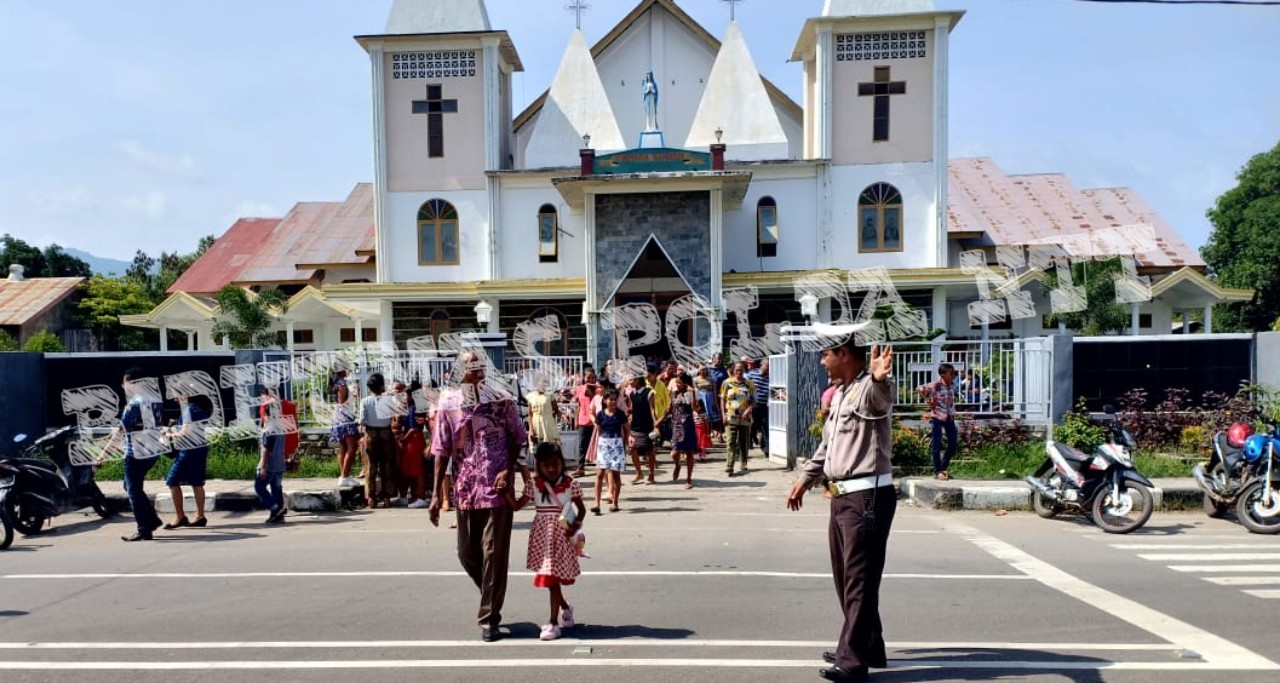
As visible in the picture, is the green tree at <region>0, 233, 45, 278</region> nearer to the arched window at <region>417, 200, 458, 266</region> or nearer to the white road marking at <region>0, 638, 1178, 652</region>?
the arched window at <region>417, 200, 458, 266</region>

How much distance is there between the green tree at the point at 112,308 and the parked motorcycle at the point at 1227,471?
128 ft

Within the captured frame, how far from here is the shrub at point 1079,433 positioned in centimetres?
1257

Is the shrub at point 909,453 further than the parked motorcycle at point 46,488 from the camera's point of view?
Yes

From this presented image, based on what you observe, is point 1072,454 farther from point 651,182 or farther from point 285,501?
point 651,182

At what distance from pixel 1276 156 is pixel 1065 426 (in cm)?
4490

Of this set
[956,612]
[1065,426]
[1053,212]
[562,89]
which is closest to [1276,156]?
[1053,212]

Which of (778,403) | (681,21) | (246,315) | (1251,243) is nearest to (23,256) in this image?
(246,315)

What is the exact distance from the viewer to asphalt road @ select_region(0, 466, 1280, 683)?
17.5ft

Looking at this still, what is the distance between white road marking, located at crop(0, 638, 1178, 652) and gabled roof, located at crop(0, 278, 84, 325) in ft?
116

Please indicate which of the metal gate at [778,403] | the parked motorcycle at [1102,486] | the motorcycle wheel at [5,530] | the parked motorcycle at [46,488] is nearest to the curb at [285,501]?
the parked motorcycle at [46,488]

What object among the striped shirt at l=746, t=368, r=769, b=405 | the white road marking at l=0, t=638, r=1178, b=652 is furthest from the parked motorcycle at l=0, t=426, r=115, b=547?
the striped shirt at l=746, t=368, r=769, b=405

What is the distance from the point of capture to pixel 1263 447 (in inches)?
381

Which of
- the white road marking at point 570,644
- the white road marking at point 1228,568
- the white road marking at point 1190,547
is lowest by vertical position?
the white road marking at point 1190,547

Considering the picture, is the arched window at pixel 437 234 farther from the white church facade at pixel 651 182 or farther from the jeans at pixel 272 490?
the jeans at pixel 272 490
